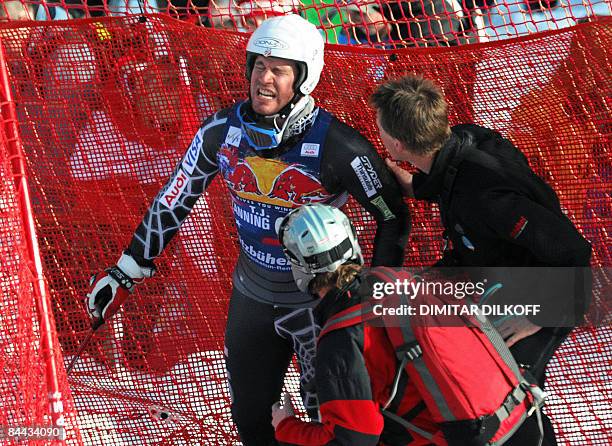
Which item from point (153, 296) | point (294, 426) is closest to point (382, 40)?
point (153, 296)

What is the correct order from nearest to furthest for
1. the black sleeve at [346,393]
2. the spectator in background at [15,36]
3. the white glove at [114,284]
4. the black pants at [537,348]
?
the black sleeve at [346,393] → the black pants at [537,348] → the white glove at [114,284] → the spectator in background at [15,36]

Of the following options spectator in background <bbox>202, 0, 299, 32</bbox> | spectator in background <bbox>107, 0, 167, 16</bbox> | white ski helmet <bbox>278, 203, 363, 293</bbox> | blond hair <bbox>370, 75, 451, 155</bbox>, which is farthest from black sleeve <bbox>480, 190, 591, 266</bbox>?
spectator in background <bbox>107, 0, 167, 16</bbox>

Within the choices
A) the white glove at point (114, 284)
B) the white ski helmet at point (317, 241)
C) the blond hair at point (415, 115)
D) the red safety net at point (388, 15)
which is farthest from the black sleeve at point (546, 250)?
the red safety net at point (388, 15)

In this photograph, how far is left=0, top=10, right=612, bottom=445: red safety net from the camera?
3982 millimetres

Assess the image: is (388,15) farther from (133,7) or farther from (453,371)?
(453,371)

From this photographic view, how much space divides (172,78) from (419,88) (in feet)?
5.72

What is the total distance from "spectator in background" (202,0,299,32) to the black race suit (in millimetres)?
1099

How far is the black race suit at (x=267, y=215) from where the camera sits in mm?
3252

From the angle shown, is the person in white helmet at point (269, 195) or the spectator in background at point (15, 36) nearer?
the person in white helmet at point (269, 195)

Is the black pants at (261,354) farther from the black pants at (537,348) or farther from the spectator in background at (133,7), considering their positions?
the spectator in background at (133,7)

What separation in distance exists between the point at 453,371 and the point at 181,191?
5.05ft

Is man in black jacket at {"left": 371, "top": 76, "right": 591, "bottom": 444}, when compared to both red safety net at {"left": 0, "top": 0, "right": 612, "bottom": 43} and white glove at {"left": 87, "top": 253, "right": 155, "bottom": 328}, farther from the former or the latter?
red safety net at {"left": 0, "top": 0, "right": 612, "bottom": 43}

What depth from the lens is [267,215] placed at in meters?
3.40

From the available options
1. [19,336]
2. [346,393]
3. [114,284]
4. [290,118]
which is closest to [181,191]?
[114,284]
